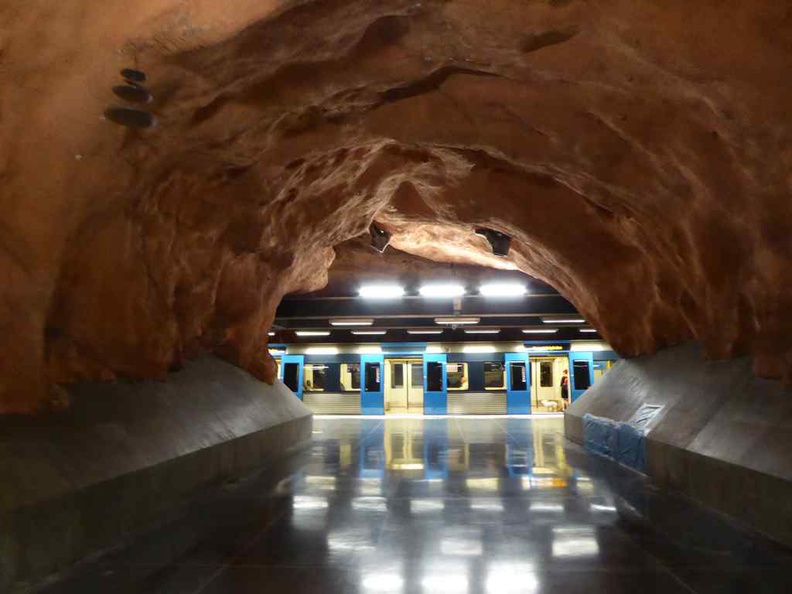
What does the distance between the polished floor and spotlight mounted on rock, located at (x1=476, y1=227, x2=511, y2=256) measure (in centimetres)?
502

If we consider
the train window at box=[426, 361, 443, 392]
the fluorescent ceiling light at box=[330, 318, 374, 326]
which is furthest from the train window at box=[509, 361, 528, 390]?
the fluorescent ceiling light at box=[330, 318, 374, 326]

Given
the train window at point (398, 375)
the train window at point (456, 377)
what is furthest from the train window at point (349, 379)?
the train window at point (456, 377)

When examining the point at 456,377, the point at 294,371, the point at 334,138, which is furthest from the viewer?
the point at 294,371

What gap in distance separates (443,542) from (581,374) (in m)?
18.1

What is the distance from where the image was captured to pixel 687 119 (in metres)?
4.76

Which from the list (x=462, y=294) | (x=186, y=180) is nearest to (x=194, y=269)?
(x=186, y=180)

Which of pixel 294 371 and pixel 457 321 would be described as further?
pixel 294 371

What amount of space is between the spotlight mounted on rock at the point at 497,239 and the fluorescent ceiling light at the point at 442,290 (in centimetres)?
414

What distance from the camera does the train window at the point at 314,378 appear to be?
71.6 feet

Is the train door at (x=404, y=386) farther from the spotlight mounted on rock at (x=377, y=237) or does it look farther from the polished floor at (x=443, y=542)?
the polished floor at (x=443, y=542)

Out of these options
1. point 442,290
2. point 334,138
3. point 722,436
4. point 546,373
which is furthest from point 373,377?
point 722,436

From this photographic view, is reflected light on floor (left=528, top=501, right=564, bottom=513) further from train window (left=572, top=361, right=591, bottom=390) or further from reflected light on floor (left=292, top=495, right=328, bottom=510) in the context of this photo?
train window (left=572, top=361, right=591, bottom=390)

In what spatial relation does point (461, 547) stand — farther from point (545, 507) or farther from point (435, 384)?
point (435, 384)

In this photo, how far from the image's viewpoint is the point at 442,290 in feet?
49.2
